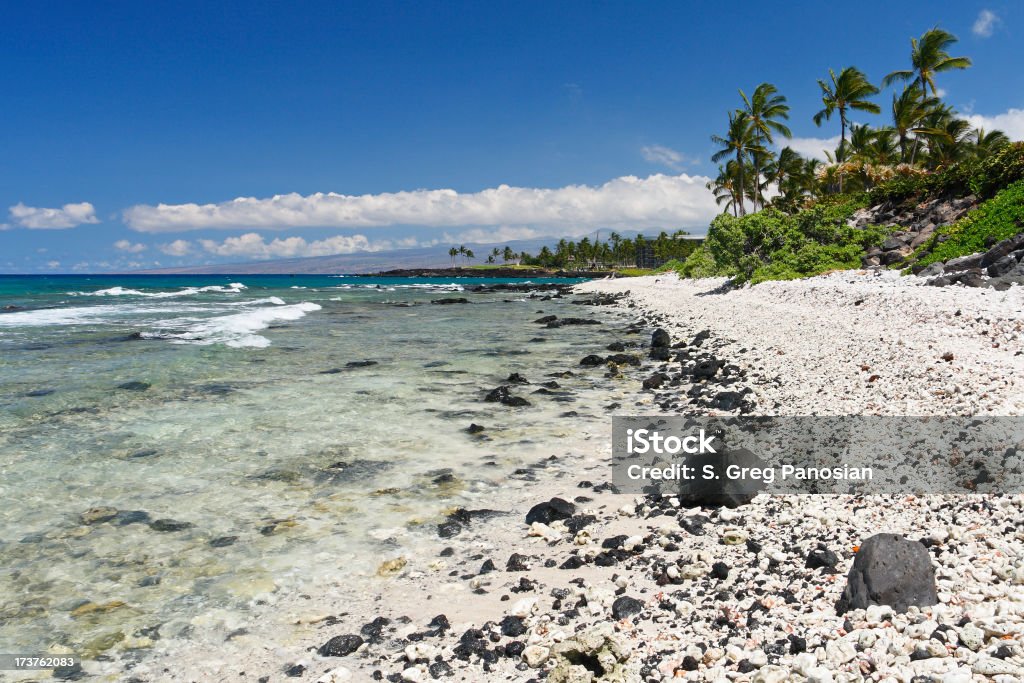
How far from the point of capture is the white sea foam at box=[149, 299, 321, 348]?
25.0m

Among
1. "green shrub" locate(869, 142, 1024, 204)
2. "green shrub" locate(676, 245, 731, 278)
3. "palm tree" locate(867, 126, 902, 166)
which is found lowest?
"green shrub" locate(676, 245, 731, 278)

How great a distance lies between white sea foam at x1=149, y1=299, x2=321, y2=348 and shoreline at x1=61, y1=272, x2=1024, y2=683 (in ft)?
65.5

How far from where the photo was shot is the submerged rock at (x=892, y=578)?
401 centimetres

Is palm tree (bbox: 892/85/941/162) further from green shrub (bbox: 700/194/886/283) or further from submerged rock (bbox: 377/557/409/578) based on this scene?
submerged rock (bbox: 377/557/409/578)

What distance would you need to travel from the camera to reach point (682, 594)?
5.05 meters

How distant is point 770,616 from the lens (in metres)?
4.41

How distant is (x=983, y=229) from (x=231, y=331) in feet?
105

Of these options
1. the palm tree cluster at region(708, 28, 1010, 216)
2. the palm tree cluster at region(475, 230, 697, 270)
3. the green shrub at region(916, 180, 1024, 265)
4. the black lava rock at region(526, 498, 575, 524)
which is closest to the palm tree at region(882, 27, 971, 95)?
the palm tree cluster at region(708, 28, 1010, 216)

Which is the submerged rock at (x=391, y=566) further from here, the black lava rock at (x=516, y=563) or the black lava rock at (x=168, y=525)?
the black lava rock at (x=168, y=525)

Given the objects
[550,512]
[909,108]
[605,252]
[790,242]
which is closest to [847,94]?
[909,108]

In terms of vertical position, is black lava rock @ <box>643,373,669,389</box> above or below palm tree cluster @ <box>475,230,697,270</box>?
below

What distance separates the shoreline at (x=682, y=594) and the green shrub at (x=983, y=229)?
14.7m

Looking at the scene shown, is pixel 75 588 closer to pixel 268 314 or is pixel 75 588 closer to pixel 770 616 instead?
pixel 770 616

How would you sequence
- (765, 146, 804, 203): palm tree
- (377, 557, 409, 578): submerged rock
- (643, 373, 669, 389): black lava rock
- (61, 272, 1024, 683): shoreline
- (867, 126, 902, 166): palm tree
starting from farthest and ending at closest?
(765, 146, 804, 203): palm tree, (867, 126, 902, 166): palm tree, (643, 373, 669, 389): black lava rock, (377, 557, 409, 578): submerged rock, (61, 272, 1024, 683): shoreline
